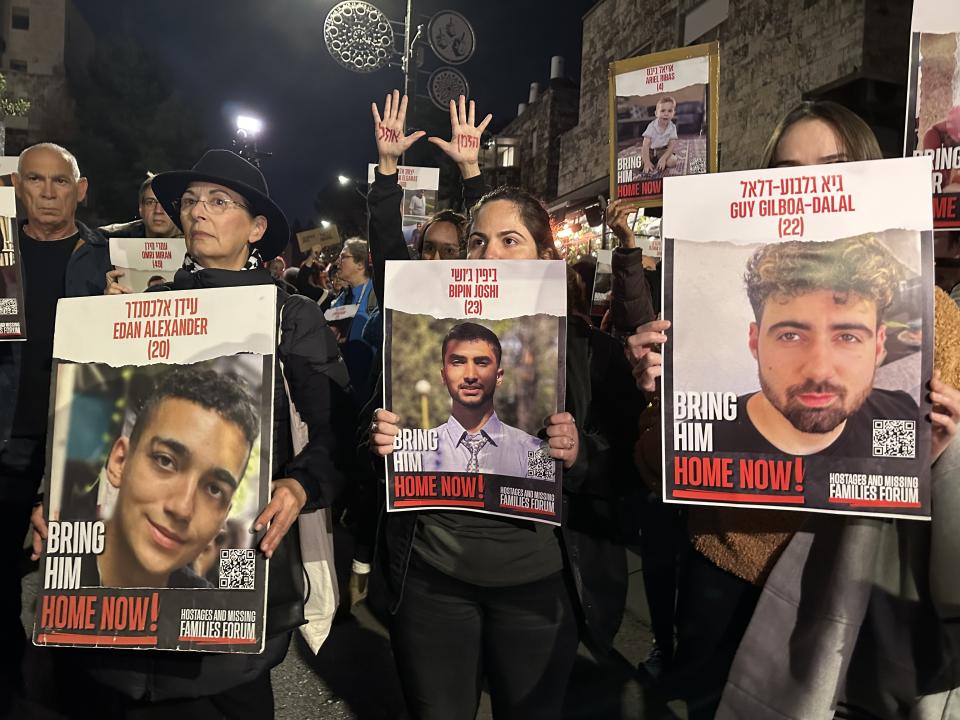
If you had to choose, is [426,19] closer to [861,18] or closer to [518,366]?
[861,18]

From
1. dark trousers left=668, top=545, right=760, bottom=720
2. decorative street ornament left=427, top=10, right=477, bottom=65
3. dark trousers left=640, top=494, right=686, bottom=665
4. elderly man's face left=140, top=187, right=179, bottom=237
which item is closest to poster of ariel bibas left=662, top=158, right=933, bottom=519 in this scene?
dark trousers left=668, top=545, right=760, bottom=720

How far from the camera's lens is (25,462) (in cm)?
287

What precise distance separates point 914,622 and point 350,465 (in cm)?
146

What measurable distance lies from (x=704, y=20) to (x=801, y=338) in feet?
47.4

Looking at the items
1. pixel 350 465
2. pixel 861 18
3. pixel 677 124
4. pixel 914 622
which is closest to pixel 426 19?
pixel 861 18

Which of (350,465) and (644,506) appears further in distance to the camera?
(644,506)

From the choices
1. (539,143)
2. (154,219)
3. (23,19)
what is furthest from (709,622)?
(23,19)

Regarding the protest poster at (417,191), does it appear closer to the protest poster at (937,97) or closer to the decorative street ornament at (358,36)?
the decorative street ornament at (358,36)

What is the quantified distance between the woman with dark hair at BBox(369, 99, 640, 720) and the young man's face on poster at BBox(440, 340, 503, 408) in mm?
252

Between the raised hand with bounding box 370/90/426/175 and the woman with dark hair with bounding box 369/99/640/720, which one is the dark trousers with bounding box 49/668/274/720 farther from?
the raised hand with bounding box 370/90/426/175

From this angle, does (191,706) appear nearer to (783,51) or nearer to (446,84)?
(446,84)

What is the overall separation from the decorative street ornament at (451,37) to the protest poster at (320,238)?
367 centimetres

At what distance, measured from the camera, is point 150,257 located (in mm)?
4156

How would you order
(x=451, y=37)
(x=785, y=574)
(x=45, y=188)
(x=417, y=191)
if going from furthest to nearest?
(x=451, y=37)
(x=417, y=191)
(x=45, y=188)
(x=785, y=574)
